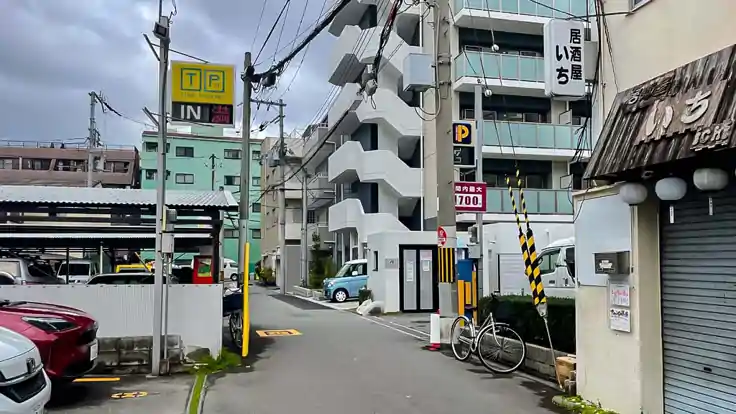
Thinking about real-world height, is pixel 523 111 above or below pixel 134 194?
above

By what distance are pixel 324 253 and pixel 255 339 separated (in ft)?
78.3

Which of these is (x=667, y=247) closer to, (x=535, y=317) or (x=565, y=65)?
(x=565, y=65)

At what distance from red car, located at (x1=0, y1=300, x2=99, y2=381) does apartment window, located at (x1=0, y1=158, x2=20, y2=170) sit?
54255 mm

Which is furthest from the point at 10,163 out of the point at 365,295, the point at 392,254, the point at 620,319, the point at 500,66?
the point at 620,319

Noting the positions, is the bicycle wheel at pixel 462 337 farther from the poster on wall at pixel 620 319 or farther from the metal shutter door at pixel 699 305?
the metal shutter door at pixel 699 305

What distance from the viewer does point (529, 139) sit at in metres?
24.8

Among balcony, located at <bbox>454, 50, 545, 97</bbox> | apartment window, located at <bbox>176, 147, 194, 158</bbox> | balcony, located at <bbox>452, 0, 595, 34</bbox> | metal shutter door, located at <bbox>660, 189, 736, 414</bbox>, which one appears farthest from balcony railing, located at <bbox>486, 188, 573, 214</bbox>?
apartment window, located at <bbox>176, 147, 194, 158</bbox>

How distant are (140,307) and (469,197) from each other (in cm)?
649

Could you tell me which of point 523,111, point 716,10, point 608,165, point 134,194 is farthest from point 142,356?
point 523,111

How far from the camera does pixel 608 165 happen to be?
669cm

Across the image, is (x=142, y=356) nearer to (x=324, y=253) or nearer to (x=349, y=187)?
(x=349, y=187)

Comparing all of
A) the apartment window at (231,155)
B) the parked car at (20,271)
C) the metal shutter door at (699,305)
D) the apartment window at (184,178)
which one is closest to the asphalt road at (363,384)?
the metal shutter door at (699,305)

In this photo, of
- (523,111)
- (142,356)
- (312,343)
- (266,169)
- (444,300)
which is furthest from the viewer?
(266,169)

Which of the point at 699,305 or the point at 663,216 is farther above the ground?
the point at 663,216
